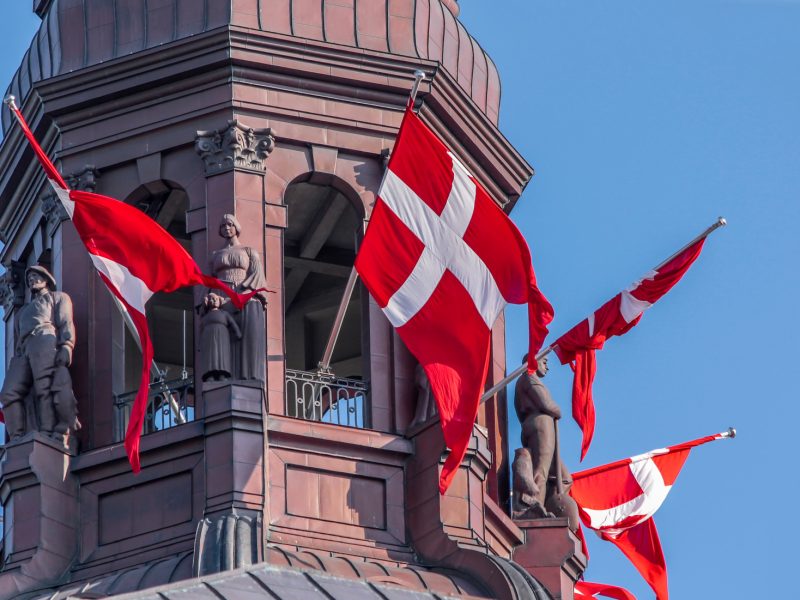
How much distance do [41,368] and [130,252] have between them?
2.08 m

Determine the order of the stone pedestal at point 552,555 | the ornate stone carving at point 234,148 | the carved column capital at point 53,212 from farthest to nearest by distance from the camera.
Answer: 1. the carved column capital at point 53,212
2. the ornate stone carving at point 234,148
3. the stone pedestal at point 552,555

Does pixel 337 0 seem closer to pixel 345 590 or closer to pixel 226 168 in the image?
pixel 226 168

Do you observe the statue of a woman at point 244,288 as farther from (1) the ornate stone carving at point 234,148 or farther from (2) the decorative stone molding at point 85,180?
(2) the decorative stone molding at point 85,180

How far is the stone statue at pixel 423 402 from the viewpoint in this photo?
6006cm

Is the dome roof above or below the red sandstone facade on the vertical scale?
above

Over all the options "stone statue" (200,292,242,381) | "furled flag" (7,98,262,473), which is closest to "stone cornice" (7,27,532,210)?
"furled flag" (7,98,262,473)

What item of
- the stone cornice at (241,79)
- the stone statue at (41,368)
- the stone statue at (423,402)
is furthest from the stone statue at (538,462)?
the stone statue at (41,368)

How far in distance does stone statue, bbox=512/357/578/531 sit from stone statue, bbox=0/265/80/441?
6462mm

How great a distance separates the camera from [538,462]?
202 ft

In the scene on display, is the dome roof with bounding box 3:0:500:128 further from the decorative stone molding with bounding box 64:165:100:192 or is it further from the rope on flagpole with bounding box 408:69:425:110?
the decorative stone molding with bounding box 64:165:100:192

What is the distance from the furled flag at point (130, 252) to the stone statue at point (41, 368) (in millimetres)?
1017

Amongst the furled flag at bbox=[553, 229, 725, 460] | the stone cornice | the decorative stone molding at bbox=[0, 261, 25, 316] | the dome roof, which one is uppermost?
the dome roof

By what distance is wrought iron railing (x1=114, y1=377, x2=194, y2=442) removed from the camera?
2371 inches

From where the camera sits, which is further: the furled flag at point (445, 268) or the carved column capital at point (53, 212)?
the carved column capital at point (53, 212)
